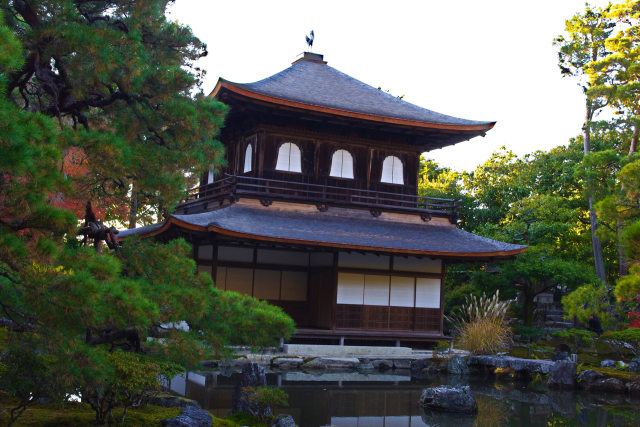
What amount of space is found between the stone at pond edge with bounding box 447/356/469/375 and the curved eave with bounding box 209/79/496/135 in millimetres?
6445

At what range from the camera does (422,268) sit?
18.0 metres

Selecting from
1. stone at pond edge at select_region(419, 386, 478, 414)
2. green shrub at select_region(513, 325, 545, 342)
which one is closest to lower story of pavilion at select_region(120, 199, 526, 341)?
green shrub at select_region(513, 325, 545, 342)

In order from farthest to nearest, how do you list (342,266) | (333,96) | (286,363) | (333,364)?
(333,96), (342,266), (333,364), (286,363)

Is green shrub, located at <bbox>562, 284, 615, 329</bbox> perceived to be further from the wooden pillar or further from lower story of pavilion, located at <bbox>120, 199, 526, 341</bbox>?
the wooden pillar

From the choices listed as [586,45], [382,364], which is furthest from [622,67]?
[382,364]

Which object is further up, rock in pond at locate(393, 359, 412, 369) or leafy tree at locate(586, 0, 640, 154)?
leafy tree at locate(586, 0, 640, 154)

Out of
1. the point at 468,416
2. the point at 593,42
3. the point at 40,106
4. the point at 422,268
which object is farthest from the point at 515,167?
the point at 40,106

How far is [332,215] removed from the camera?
698 inches

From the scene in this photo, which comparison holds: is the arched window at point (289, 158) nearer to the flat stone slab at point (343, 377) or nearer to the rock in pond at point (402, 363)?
the rock in pond at point (402, 363)

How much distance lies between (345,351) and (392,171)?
585cm

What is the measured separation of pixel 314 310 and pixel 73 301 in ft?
44.3

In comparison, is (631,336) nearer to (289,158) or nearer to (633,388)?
(633,388)

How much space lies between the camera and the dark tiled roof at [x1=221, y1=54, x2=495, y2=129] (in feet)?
58.3

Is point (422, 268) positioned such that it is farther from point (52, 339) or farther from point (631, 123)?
point (52, 339)
